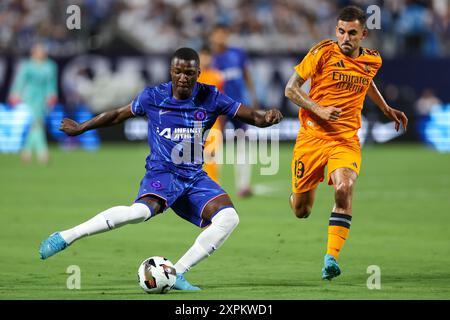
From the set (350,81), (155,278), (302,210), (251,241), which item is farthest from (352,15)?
(251,241)

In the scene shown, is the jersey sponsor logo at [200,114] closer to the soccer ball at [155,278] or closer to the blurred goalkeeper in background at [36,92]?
Result: the soccer ball at [155,278]

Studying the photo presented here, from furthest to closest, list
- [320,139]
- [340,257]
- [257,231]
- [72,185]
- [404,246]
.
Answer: [72,185] → [257,231] → [404,246] → [340,257] → [320,139]

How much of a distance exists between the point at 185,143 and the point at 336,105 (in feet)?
5.68

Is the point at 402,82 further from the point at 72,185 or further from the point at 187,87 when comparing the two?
the point at 187,87

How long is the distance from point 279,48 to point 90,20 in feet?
17.2

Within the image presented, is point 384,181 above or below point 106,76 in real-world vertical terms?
below

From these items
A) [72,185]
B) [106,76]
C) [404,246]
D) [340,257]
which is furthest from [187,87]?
[106,76]

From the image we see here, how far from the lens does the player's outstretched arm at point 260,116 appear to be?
836 centimetres

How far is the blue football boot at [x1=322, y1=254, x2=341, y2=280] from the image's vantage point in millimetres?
8695

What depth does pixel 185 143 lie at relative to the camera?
8688 mm

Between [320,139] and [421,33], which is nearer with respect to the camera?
[320,139]

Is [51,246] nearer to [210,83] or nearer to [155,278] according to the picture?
[155,278]

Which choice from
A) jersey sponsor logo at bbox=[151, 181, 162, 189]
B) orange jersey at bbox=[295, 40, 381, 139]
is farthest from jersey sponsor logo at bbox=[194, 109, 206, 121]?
orange jersey at bbox=[295, 40, 381, 139]

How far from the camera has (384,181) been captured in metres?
18.5
